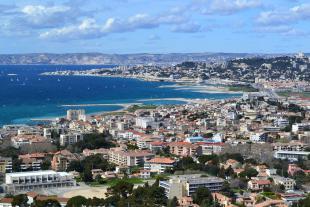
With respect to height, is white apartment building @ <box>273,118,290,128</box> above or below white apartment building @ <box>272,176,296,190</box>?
below

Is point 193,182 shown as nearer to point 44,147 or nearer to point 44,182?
point 44,182

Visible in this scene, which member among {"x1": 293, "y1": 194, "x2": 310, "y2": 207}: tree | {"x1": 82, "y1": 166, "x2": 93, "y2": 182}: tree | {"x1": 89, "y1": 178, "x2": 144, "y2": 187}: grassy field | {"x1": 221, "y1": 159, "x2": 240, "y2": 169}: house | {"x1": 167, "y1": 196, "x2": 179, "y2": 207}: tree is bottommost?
{"x1": 89, "y1": 178, "x2": 144, "y2": 187}: grassy field

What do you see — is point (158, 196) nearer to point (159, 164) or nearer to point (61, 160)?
point (159, 164)

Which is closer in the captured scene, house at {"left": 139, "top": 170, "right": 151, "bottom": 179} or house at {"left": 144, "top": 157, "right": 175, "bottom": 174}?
house at {"left": 139, "top": 170, "right": 151, "bottom": 179}

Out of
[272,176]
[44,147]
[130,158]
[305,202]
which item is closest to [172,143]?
[130,158]

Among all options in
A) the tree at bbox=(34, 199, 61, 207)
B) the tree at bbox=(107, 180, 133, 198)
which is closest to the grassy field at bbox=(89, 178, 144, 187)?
the tree at bbox=(107, 180, 133, 198)

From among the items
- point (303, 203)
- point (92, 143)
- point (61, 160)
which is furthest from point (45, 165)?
point (303, 203)

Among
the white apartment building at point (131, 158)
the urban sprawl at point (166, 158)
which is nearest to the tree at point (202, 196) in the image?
the urban sprawl at point (166, 158)

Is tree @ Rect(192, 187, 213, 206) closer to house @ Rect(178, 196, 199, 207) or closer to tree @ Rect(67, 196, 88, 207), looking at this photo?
house @ Rect(178, 196, 199, 207)
